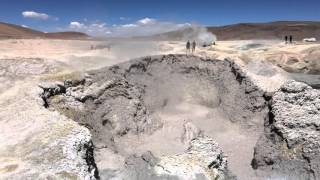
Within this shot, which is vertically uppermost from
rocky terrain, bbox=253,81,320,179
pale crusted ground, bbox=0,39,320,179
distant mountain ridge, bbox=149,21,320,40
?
distant mountain ridge, bbox=149,21,320,40

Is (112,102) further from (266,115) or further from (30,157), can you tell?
(30,157)

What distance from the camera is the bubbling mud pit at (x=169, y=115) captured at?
86.8ft

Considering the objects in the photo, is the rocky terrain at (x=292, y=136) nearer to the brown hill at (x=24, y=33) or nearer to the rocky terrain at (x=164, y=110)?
the rocky terrain at (x=164, y=110)

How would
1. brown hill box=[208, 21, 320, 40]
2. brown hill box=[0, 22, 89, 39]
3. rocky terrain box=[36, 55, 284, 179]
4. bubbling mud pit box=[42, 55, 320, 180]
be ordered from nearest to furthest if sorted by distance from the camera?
bubbling mud pit box=[42, 55, 320, 180]
rocky terrain box=[36, 55, 284, 179]
brown hill box=[0, 22, 89, 39]
brown hill box=[208, 21, 320, 40]

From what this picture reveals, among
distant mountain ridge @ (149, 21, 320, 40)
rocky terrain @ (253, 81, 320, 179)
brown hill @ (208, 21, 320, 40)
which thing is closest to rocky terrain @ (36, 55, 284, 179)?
rocky terrain @ (253, 81, 320, 179)

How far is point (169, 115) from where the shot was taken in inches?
1570

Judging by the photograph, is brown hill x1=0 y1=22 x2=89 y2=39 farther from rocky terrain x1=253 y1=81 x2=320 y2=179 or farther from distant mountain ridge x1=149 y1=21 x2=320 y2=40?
rocky terrain x1=253 y1=81 x2=320 y2=179

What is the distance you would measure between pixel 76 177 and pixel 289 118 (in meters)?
16.5

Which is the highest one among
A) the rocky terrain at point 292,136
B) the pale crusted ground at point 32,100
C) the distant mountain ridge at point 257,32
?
the distant mountain ridge at point 257,32

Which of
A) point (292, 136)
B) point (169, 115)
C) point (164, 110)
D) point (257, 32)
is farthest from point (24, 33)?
point (292, 136)

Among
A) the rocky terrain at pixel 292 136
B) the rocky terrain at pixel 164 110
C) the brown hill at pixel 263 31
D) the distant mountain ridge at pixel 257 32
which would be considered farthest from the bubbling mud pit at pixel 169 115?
the brown hill at pixel 263 31

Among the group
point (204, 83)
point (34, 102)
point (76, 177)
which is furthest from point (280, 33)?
point (76, 177)

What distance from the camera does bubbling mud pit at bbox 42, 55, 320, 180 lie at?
2647 centimetres

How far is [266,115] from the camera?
35969 millimetres
